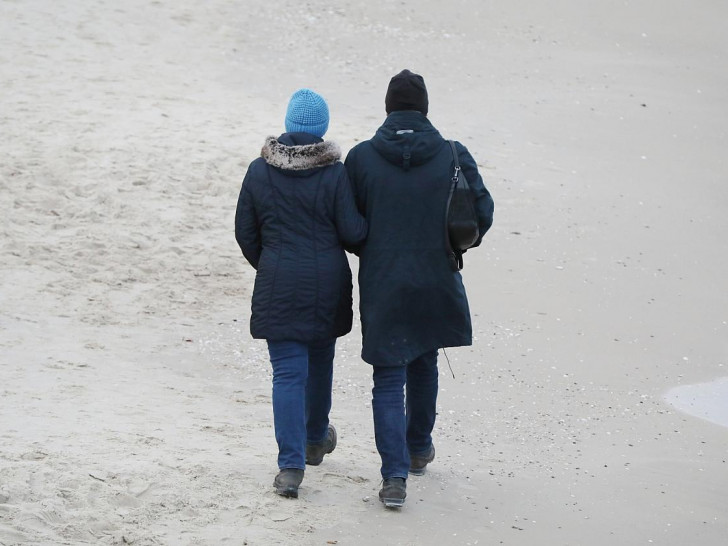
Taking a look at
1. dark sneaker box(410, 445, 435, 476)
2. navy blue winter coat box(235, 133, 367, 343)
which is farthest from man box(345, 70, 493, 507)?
dark sneaker box(410, 445, 435, 476)

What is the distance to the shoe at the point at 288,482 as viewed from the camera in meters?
4.84

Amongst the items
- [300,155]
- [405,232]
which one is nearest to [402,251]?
[405,232]

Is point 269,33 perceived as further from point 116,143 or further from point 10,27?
point 116,143

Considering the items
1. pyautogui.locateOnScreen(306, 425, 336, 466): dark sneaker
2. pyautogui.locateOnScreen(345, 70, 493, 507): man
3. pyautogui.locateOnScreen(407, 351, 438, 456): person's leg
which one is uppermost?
pyautogui.locateOnScreen(345, 70, 493, 507): man

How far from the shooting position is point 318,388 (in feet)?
16.8

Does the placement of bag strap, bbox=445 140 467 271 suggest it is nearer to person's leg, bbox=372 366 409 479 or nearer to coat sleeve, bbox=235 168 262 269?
person's leg, bbox=372 366 409 479

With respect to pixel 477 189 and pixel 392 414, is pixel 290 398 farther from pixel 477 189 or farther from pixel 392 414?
pixel 477 189

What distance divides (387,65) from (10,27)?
14.5 ft

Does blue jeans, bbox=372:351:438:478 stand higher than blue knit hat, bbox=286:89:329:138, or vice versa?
blue knit hat, bbox=286:89:329:138

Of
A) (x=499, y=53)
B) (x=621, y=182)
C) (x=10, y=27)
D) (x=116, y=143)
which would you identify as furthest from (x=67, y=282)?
(x=499, y=53)

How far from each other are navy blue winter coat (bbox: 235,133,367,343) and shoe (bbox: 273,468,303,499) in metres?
0.55

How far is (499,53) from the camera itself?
15.0m

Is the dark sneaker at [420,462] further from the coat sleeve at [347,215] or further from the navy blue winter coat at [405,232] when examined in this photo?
the coat sleeve at [347,215]

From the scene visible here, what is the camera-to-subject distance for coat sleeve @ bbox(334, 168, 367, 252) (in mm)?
4758
